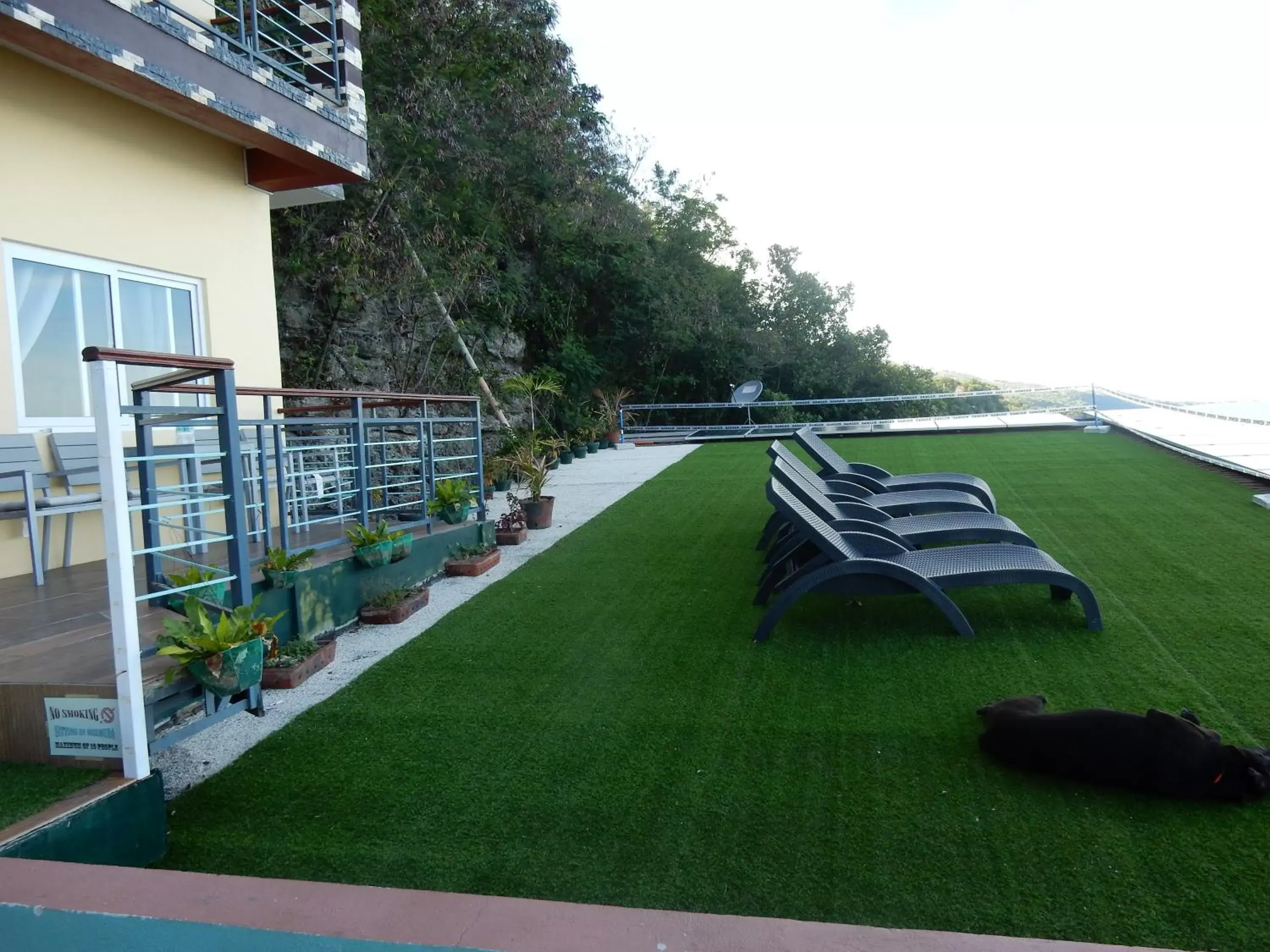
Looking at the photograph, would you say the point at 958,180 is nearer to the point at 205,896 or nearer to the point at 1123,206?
the point at 1123,206

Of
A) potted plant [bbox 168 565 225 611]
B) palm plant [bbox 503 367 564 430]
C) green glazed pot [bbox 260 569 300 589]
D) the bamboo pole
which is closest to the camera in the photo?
potted plant [bbox 168 565 225 611]

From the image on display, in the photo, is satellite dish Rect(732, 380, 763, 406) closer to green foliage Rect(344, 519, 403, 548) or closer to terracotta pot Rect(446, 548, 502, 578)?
terracotta pot Rect(446, 548, 502, 578)

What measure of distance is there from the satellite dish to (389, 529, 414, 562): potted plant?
46.1ft

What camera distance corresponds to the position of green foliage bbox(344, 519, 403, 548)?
18.7ft

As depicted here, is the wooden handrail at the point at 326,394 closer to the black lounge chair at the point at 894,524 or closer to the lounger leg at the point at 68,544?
the lounger leg at the point at 68,544

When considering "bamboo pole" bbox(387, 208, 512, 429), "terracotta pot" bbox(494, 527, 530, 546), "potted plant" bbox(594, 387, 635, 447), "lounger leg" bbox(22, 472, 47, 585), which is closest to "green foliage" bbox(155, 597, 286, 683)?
"lounger leg" bbox(22, 472, 47, 585)

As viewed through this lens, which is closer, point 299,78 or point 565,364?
point 299,78

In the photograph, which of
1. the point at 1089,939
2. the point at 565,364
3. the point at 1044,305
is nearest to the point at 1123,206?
the point at 1044,305

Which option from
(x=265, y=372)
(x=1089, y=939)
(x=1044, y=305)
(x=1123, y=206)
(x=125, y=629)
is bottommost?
(x=1089, y=939)

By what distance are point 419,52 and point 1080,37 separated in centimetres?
942

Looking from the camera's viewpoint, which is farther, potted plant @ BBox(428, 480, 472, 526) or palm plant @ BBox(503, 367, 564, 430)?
palm plant @ BBox(503, 367, 564, 430)

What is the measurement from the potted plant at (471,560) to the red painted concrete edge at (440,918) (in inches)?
179

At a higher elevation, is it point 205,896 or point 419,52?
point 419,52

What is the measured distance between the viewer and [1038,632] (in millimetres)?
4734
